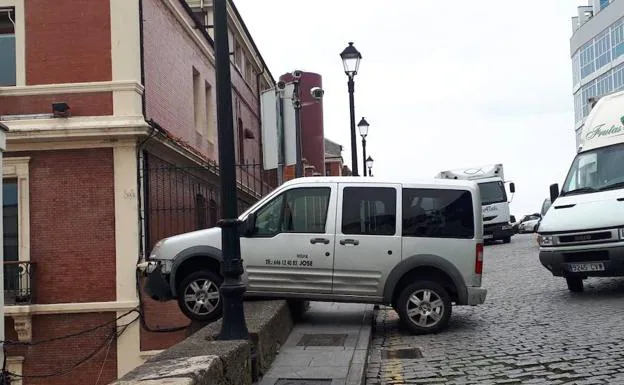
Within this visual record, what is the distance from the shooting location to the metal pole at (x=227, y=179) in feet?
23.2

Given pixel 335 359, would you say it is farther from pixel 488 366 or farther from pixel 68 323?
pixel 68 323

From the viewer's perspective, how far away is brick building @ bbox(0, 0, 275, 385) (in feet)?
49.1

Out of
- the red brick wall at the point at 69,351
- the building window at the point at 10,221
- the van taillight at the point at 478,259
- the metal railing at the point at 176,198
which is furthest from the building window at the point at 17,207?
the van taillight at the point at 478,259

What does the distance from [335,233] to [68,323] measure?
7.66 meters

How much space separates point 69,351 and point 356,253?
7.86 metres

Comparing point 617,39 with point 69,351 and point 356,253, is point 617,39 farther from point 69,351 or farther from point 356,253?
point 356,253

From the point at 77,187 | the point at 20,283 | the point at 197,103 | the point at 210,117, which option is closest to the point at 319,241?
the point at 77,187

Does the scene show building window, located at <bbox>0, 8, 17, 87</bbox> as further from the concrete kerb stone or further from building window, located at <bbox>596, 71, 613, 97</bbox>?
building window, located at <bbox>596, 71, 613, 97</bbox>

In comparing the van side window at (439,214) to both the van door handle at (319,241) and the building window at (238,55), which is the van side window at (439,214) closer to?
the van door handle at (319,241)

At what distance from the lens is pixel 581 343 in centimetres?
866

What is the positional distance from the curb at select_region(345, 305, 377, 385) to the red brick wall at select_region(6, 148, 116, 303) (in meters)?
6.47

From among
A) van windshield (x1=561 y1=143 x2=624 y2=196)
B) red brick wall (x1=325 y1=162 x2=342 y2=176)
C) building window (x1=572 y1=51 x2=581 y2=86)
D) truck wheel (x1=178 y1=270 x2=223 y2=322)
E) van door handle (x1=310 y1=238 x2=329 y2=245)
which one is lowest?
truck wheel (x1=178 y1=270 x2=223 y2=322)

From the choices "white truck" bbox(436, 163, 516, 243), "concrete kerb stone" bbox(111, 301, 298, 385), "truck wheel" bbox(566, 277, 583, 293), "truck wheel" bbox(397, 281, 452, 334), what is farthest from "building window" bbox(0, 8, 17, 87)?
"white truck" bbox(436, 163, 516, 243)

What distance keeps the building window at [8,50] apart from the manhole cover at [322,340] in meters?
9.70
